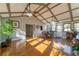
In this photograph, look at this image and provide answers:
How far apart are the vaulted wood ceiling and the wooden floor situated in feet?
1.43

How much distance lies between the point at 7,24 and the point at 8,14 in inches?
8.0

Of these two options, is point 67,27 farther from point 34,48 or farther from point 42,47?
point 34,48

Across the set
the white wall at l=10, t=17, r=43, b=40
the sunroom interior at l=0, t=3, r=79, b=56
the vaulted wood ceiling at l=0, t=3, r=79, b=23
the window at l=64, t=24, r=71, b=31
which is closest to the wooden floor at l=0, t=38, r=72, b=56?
the sunroom interior at l=0, t=3, r=79, b=56

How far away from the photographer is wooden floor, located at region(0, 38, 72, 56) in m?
2.47

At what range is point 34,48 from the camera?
271 centimetres

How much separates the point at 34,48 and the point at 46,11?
791 millimetres

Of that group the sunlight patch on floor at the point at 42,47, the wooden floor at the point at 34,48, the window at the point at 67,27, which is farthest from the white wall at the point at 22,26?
the window at the point at 67,27

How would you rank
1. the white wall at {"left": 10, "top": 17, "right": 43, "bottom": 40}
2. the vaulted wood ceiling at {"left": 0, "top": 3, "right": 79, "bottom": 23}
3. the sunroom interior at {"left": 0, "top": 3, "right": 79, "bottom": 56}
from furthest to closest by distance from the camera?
the white wall at {"left": 10, "top": 17, "right": 43, "bottom": 40} → the sunroom interior at {"left": 0, "top": 3, "right": 79, "bottom": 56} → the vaulted wood ceiling at {"left": 0, "top": 3, "right": 79, "bottom": 23}

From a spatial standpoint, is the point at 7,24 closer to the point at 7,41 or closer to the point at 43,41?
the point at 7,41

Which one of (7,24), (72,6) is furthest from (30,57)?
(72,6)

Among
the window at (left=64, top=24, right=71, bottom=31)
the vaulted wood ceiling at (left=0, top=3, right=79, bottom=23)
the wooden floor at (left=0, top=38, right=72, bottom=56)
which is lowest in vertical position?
the wooden floor at (left=0, top=38, right=72, bottom=56)

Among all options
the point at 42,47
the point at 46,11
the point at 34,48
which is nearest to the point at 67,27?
the point at 46,11

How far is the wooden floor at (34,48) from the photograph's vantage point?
8.10 feet

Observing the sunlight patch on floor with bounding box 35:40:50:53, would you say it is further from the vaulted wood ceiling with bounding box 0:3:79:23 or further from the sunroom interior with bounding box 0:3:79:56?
the vaulted wood ceiling with bounding box 0:3:79:23
